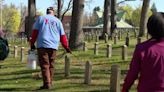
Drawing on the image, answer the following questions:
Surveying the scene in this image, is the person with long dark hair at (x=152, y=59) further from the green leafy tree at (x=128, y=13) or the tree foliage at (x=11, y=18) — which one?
the green leafy tree at (x=128, y=13)

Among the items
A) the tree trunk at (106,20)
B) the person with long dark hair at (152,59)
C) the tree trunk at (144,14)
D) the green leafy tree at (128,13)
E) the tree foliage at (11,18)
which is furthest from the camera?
the green leafy tree at (128,13)

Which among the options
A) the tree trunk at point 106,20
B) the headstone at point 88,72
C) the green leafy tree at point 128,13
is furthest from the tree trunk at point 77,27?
the green leafy tree at point 128,13

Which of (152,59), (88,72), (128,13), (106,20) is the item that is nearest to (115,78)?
(88,72)

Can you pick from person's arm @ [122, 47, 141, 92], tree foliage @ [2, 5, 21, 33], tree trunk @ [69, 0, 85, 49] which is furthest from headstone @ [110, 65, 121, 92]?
tree foliage @ [2, 5, 21, 33]

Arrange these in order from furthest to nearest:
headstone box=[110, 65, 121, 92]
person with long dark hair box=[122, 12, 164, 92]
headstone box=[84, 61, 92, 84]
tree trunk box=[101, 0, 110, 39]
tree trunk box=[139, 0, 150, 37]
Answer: tree trunk box=[101, 0, 110, 39]
tree trunk box=[139, 0, 150, 37]
headstone box=[84, 61, 92, 84]
headstone box=[110, 65, 121, 92]
person with long dark hair box=[122, 12, 164, 92]

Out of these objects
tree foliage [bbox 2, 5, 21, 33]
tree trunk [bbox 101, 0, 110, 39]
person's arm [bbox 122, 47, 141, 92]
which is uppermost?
person's arm [bbox 122, 47, 141, 92]

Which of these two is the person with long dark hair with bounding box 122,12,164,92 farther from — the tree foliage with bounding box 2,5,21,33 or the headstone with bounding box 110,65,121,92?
the tree foliage with bounding box 2,5,21,33

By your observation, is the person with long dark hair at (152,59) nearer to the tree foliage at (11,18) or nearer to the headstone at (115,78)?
the headstone at (115,78)

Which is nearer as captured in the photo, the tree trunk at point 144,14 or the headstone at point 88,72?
the headstone at point 88,72

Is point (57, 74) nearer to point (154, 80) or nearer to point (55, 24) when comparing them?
point (55, 24)

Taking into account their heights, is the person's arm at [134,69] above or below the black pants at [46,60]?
above

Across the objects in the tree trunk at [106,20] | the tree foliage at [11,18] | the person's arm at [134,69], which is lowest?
the tree foliage at [11,18]

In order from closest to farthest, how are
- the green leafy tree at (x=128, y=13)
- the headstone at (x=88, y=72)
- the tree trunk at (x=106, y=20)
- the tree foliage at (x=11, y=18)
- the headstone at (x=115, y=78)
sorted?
the headstone at (x=115, y=78)
the headstone at (x=88, y=72)
the tree trunk at (x=106, y=20)
the tree foliage at (x=11, y=18)
the green leafy tree at (x=128, y=13)

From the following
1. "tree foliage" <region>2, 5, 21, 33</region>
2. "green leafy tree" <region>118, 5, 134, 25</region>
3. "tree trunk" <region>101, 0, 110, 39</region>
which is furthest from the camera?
"green leafy tree" <region>118, 5, 134, 25</region>
